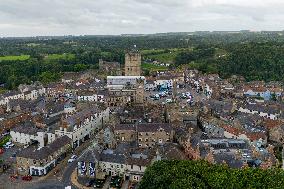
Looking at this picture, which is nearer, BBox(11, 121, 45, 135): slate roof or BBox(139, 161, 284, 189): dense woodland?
BBox(139, 161, 284, 189): dense woodland

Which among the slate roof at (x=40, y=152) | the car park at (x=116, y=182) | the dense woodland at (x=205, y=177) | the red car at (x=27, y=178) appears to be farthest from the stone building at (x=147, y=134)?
the dense woodland at (x=205, y=177)

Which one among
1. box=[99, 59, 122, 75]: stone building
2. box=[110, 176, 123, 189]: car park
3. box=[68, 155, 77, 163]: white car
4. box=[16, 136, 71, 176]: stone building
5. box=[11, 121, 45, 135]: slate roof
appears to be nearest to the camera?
box=[110, 176, 123, 189]: car park

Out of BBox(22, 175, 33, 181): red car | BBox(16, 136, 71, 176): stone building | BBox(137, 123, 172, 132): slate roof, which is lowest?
BBox(22, 175, 33, 181): red car

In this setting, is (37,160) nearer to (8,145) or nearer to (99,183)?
(99,183)

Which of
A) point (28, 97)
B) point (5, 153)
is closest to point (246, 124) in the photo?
point (5, 153)

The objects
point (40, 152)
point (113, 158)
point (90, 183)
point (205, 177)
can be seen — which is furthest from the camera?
point (40, 152)

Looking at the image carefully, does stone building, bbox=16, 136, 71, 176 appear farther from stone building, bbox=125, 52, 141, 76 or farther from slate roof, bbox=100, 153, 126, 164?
→ stone building, bbox=125, 52, 141, 76

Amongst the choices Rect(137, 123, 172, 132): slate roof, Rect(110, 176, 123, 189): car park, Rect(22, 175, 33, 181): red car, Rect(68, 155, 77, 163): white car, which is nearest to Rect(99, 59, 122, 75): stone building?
Rect(137, 123, 172, 132): slate roof

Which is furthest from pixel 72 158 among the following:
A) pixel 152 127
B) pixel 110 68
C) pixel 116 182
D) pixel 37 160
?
pixel 110 68

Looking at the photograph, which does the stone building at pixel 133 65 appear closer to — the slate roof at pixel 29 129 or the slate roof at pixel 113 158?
the slate roof at pixel 29 129
